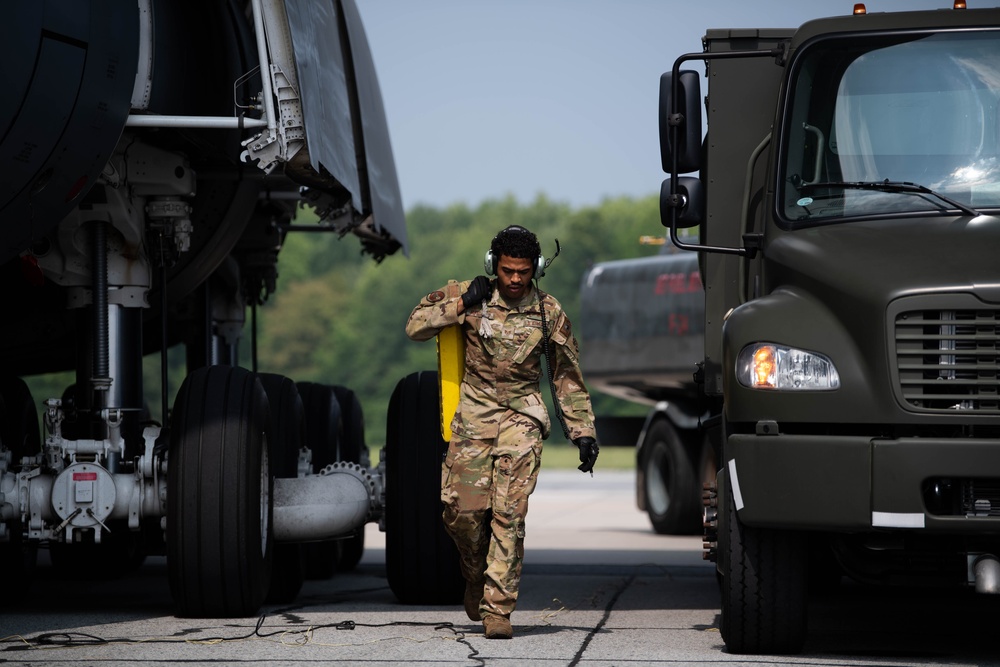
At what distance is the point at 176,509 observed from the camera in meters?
8.33

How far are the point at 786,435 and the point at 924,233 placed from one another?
45.8 inches

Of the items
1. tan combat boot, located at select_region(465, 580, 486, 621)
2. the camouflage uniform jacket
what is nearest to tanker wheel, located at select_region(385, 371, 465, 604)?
tan combat boot, located at select_region(465, 580, 486, 621)

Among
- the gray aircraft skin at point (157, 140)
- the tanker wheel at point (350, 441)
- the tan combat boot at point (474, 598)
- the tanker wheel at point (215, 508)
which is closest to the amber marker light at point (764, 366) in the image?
the tan combat boot at point (474, 598)

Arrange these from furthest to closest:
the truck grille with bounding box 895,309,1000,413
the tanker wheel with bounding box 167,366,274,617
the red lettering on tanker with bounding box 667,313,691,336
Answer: the red lettering on tanker with bounding box 667,313,691,336
the tanker wheel with bounding box 167,366,274,617
the truck grille with bounding box 895,309,1000,413

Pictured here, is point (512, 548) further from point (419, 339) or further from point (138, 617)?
point (138, 617)

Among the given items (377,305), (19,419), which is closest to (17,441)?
(19,419)

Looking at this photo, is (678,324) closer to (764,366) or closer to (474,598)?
(474,598)

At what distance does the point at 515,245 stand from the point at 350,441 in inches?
202

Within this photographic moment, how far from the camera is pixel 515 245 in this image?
7.71 metres

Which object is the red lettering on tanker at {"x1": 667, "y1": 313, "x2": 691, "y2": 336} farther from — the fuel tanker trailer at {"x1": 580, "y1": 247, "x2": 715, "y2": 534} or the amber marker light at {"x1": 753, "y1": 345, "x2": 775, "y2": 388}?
the amber marker light at {"x1": 753, "y1": 345, "x2": 775, "y2": 388}

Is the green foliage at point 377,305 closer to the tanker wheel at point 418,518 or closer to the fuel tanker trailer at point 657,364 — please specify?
the fuel tanker trailer at point 657,364

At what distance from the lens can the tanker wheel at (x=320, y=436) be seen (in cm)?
1192

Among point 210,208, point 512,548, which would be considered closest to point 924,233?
point 512,548

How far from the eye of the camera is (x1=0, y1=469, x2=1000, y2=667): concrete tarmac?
6.94 m
